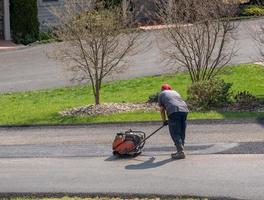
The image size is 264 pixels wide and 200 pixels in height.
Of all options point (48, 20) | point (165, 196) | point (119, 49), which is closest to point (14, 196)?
point (165, 196)

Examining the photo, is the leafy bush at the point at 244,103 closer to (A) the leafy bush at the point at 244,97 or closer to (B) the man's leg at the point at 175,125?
(A) the leafy bush at the point at 244,97

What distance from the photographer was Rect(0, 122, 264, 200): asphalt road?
42.5 ft

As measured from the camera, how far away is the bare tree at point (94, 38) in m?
19.8

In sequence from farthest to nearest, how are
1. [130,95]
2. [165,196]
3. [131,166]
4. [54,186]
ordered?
[130,95], [131,166], [54,186], [165,196]

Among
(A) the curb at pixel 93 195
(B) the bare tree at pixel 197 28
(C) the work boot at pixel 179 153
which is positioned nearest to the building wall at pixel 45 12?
(B) the bare tree at pixel 197 28

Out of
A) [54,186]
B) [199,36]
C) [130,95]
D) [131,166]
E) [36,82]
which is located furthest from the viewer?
[36,82]

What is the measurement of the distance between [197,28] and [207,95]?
6.52 feet

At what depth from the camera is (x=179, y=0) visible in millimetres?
21234

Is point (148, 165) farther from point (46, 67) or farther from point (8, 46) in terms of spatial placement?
point (8, 46)

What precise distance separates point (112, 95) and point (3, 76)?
5.98 meters

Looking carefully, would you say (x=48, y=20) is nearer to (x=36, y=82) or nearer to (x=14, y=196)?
(x=36, y=82)

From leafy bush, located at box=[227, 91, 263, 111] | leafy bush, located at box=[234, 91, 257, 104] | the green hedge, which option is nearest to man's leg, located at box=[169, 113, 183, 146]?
leafy bush, located at box=[227, 91, 263, 111]

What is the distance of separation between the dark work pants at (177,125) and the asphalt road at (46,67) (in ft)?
33.4

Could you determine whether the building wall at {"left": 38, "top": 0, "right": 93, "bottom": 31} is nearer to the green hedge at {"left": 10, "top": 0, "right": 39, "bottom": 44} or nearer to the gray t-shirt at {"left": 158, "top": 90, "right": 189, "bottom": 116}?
the green hedge at {"left": 10, "top": 0, "right": 39, "bottom": 44}
